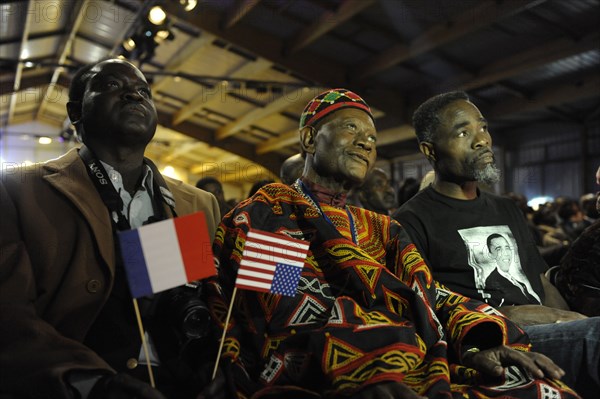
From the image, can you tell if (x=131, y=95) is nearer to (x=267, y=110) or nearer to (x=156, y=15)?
(x=156, y=15)

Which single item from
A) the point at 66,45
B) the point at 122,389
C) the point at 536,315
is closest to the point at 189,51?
the point at 66,45

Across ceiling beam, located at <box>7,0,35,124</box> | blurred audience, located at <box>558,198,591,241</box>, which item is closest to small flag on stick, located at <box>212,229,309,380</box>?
blurred audience, located at <box>558,198,591,241</box>

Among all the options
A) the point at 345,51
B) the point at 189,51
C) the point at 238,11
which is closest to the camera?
the point at 238,11

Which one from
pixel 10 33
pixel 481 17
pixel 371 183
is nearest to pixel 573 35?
pixel 481 17

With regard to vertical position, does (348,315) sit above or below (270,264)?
below

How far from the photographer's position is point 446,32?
7988 millimetres

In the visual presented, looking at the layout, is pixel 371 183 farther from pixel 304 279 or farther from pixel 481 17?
pixel 481 17

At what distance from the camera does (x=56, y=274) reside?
1664mm

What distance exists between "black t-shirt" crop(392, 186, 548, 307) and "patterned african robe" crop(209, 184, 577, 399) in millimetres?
316

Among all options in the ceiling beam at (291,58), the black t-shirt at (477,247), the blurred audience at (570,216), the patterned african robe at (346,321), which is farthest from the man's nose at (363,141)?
the ceiling beam at (291,58)

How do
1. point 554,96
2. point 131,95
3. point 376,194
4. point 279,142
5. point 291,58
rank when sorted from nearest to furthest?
point 131,95
point 376,194
point 291,58
point 554,96
point 279,142

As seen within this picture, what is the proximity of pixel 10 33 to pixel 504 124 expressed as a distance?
10237mm

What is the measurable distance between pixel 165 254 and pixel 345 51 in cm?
864

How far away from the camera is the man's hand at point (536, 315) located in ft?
6.77
